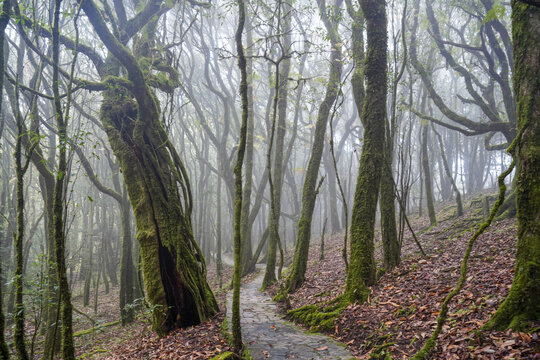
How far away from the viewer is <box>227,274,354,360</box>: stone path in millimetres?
4262

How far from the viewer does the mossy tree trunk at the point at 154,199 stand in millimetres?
6312

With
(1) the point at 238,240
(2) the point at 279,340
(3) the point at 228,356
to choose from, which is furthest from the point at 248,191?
(3) the point at 228,356

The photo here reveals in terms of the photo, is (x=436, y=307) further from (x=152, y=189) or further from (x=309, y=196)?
(x=152, y=189)

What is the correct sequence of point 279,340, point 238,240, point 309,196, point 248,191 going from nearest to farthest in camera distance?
point 238,240 → point 279,340 → point 309,196 → point 248,191

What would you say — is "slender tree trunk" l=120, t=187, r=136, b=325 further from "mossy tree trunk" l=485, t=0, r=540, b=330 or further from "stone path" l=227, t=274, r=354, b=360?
"mossy tree trunk" l=485, t=0, r=540, b=330

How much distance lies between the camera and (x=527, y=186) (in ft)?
11.0

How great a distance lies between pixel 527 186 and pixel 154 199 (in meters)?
6.04

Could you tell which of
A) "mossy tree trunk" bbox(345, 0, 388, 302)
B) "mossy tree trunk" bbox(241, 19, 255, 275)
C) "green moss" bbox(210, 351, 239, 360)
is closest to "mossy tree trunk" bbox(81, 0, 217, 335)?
"green moss" bbox(210, 351, 239, 360)

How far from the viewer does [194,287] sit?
21.1ft

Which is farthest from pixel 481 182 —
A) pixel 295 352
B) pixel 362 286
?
pixel 295 352

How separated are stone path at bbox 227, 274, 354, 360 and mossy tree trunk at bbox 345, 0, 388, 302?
4.21 feet

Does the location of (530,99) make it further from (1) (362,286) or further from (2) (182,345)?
(2) (182,345)

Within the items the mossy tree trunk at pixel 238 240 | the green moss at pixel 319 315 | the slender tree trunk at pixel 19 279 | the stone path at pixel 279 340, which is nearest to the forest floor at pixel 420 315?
the green moss at pixel 319 315

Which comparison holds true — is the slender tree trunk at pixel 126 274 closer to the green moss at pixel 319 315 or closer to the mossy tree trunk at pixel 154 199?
the mossy tree trunk at pixel 154 199
